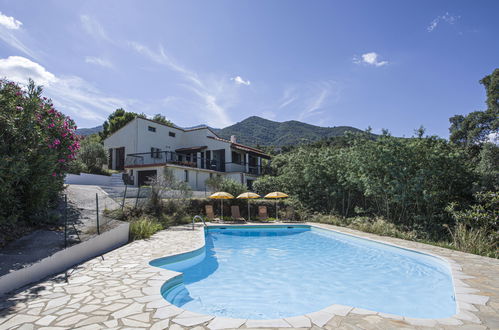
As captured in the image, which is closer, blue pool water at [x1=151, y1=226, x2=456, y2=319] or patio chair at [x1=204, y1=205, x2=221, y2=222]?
blue pool water at [x1=151, y1=226, x2=456, y2=319]

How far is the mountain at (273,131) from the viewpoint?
6869 cm

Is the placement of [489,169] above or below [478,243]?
above

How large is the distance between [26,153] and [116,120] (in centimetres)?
3023

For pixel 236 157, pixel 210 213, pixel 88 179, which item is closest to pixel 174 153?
pixel 88 179

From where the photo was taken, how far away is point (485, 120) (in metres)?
24.1

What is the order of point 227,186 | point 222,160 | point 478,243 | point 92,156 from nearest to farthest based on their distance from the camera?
point 478,243 → point 227,186 → point 92,156 → point 222,160

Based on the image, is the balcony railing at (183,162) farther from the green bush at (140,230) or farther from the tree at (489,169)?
the tree at (489,169)

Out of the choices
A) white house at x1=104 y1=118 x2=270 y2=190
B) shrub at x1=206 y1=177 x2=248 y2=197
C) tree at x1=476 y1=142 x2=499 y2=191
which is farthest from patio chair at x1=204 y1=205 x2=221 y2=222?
tree at x1=476 y1=142 x2=499 y2=191

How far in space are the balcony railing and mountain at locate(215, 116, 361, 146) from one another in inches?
1626

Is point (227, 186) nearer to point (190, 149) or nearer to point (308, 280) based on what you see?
point (190, 149)

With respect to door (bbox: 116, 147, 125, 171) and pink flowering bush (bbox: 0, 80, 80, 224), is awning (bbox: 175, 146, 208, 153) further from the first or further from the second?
pink flowering bush (bbox: 0, 80, 80, 224)

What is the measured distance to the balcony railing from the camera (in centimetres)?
2095

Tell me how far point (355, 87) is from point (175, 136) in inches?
672

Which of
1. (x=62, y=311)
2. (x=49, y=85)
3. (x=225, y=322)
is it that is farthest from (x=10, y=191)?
(x=225, y=322)
